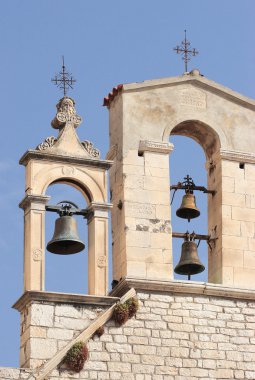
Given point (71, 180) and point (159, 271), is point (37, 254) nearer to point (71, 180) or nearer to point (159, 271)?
point (71, 180)

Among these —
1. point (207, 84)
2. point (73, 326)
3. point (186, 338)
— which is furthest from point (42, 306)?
point (207, 84)

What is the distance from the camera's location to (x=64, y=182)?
3088cm

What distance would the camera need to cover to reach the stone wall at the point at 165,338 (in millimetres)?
29500

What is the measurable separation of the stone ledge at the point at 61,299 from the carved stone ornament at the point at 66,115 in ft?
9.95

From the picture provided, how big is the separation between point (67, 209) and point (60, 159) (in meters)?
0.81

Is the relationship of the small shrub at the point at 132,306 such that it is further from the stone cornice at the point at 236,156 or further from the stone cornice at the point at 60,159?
the stone cornice at the point at 236,156

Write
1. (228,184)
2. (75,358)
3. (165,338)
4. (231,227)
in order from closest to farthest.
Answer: (75,358)
(165,338)
(231,227)
(228,184)

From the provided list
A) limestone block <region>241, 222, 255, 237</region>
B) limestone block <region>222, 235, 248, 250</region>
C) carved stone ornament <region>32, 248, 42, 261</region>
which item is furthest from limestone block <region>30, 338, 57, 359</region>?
limestone block <region>241, 222, 255, 237</region>

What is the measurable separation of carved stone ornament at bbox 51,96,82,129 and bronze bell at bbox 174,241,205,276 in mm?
2724

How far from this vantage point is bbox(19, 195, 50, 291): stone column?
97.7 ft

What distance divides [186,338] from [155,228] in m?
1.90

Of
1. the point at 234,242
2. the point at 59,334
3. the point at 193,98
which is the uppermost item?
the point at 193,98

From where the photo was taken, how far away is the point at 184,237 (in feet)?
104

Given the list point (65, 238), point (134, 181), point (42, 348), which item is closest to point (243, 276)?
point (134, 181)
